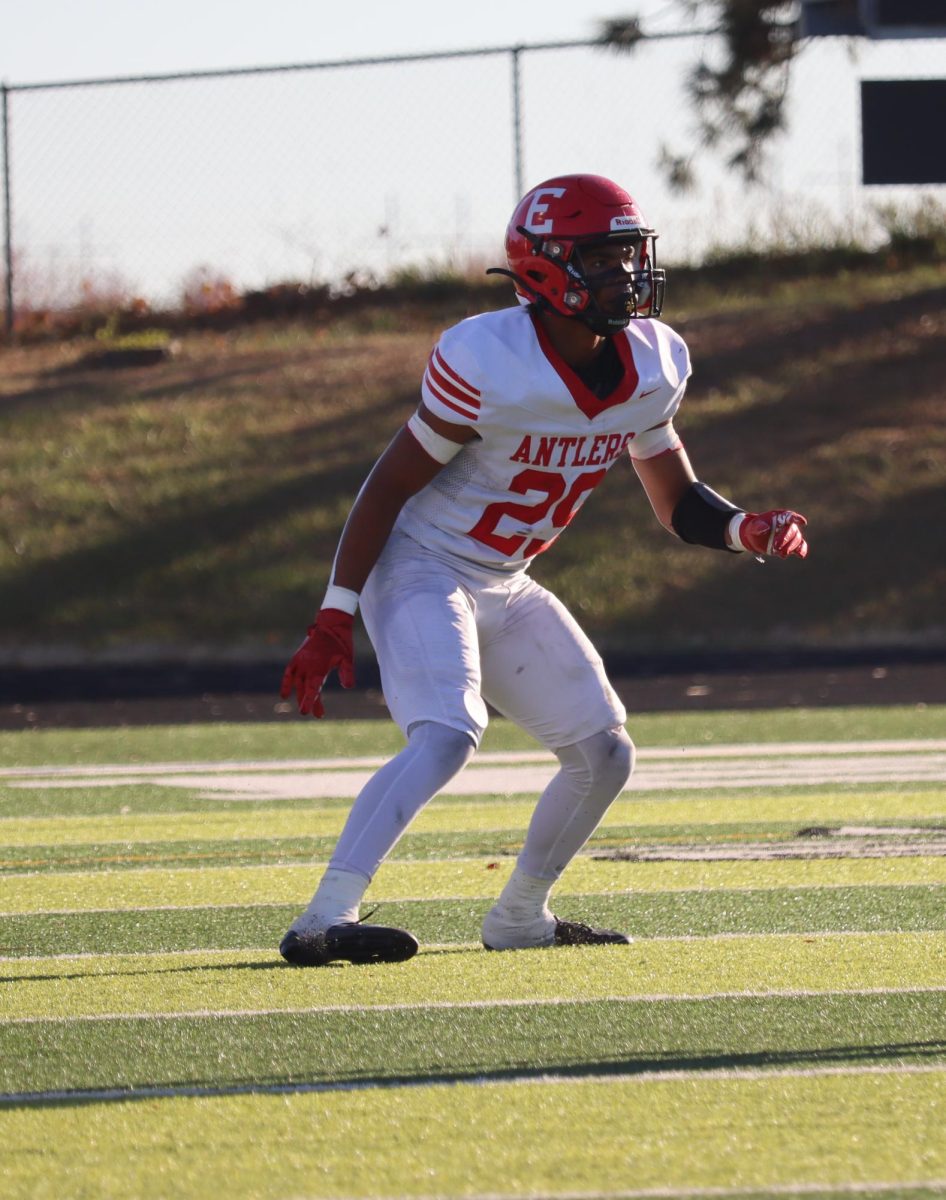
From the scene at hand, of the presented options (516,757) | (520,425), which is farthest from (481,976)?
(516,757)

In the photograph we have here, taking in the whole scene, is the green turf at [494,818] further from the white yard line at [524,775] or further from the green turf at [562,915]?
the green turf at [562,915]

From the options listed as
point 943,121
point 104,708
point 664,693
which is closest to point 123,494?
point 104,708

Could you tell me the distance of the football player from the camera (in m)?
4.41

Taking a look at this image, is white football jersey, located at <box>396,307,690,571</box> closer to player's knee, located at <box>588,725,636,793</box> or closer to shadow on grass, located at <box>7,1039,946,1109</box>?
player's knee, located at <box>588,725,636,793</box>

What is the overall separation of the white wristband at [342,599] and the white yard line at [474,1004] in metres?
0.84

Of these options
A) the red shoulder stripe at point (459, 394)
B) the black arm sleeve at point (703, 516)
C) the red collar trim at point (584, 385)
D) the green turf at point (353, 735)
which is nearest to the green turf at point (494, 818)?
the green turf at point (353, 735)

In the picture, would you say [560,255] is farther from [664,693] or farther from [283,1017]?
[664,693]

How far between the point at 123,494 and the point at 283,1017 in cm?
1333

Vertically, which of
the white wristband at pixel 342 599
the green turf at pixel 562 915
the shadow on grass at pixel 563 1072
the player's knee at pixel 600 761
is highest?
the white wristband at pixel 342 599

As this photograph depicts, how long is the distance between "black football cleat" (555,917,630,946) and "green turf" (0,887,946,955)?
16cm

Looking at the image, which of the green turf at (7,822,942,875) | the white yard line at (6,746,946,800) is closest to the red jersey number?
the green turf at (7,822,942,875)

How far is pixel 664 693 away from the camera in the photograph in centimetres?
1217

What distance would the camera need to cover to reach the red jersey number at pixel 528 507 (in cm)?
458

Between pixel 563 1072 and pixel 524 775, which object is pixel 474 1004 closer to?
pixel 563 1072
